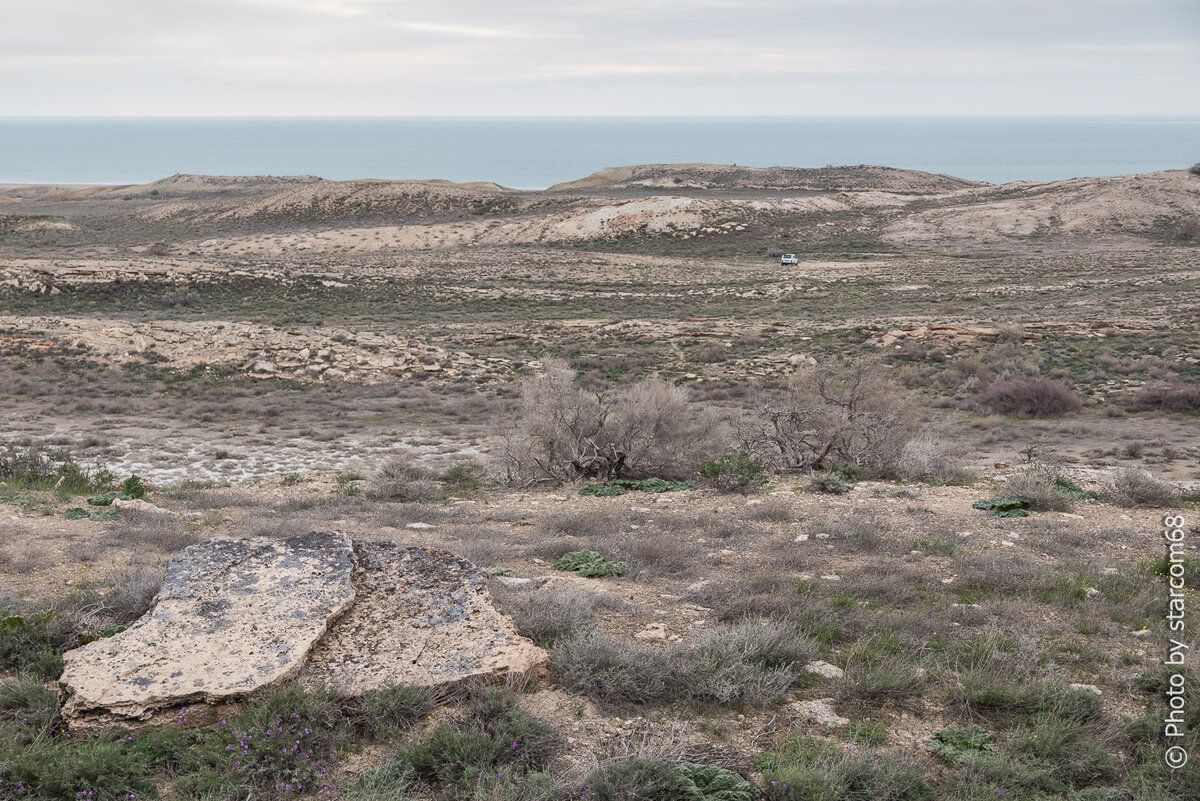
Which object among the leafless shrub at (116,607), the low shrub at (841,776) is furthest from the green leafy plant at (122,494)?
the low shrub at (841,776)

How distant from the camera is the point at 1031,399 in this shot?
18516 millimetres

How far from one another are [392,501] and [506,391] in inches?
459

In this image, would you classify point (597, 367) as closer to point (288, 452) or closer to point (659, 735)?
point (288, 452)

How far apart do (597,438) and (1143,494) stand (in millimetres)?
6898

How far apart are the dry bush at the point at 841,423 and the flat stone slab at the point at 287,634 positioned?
7.45m

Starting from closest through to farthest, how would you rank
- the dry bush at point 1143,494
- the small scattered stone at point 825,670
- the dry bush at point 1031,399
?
the small scattered stone at point 825,670 < the dry bush at point 1143,494 < the dry bush at point 1031,399

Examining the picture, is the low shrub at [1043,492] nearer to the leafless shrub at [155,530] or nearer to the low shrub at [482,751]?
the low shrub at [482,751]

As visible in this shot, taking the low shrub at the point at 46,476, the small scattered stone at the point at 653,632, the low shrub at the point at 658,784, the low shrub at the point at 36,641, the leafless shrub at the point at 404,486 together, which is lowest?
the leafless shrub at the point at 404,486

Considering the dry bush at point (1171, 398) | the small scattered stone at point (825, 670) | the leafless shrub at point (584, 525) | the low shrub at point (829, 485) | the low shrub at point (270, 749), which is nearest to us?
the low shrub at point (270, 749)

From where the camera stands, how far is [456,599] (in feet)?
16.9

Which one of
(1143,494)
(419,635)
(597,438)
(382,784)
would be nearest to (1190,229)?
(1143,494)

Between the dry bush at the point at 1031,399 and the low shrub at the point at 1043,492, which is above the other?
the low shrub at the point at 1043,492

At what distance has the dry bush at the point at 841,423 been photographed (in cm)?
1178

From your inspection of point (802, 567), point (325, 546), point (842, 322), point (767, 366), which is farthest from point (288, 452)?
point (842, 322)
